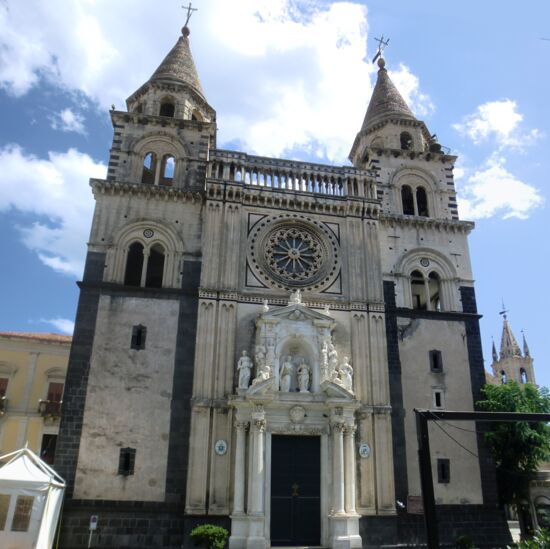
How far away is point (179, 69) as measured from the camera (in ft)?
106

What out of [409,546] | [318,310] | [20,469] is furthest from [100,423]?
[409,546]

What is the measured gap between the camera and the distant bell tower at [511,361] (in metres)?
74.8

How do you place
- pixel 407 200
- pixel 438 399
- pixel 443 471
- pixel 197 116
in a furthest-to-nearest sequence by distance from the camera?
pixel 407 200
pixel 197 116
pixel 438 399
pixel 443 471

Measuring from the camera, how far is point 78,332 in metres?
23.5

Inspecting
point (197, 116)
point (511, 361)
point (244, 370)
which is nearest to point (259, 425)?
point (244, 370)

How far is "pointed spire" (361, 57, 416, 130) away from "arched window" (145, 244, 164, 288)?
51.2 feet

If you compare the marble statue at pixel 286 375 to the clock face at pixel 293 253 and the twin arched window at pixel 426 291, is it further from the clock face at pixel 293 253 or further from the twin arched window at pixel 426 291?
the twin arched window at pixel 426 291

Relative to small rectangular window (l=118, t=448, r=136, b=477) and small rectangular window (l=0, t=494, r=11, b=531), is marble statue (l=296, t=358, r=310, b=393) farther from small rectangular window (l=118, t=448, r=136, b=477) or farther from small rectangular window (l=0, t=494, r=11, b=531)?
small rectangular window (l=0, t=494, r=11, b=531)

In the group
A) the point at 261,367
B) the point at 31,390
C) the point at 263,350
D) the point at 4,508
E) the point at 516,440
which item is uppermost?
the point at 31,390

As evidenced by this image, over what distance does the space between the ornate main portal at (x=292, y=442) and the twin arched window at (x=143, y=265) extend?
6439 mm

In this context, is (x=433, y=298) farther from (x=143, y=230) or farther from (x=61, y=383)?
(x=61, y=383)

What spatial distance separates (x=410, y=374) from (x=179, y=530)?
12404 mm

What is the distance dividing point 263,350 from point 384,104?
62.8 ft

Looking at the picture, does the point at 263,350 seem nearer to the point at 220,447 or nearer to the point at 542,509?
the point at 220,447
